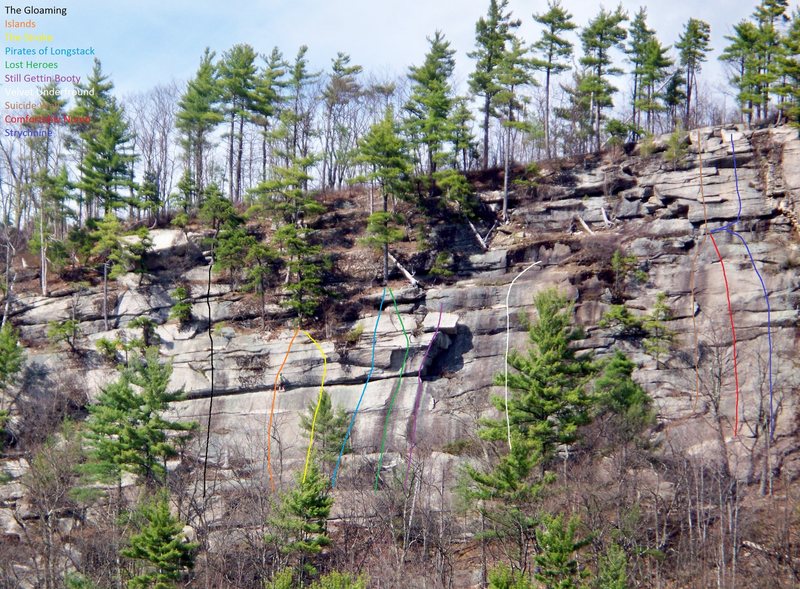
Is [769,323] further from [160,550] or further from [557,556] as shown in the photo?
[160,550]

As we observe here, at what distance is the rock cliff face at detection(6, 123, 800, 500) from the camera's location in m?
25.5

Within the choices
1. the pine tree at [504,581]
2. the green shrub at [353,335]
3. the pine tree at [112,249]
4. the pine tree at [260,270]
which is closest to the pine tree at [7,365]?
the pine tree at [112,249]

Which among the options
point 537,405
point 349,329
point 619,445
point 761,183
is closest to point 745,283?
point 761,183

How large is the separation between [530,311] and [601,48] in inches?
616

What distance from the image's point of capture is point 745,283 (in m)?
Answer: 27.0

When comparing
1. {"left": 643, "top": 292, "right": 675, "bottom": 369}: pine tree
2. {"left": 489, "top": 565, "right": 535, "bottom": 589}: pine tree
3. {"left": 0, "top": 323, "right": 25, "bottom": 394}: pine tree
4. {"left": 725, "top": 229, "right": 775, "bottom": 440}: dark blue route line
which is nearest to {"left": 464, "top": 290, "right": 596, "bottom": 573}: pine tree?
{"left": 489, "top": 565, "right": 535, "bottom": 589}: pine tree

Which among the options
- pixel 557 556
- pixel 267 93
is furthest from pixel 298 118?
pixel 557 556

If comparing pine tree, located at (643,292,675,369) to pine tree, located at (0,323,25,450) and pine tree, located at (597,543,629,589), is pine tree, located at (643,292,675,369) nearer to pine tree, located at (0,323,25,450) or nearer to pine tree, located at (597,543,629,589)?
pine tree, located at (597,543,629,589)

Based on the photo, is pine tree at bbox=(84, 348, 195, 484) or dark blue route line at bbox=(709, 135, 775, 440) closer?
dark blue route line at bbox=(709, 135, 775, 440)

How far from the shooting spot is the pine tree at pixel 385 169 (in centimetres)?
3046

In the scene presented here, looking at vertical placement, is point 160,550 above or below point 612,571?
below

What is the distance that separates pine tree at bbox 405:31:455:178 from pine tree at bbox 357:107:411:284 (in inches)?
80.7

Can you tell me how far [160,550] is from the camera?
69.3 feet

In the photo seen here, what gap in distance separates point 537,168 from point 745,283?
36.8 feet
